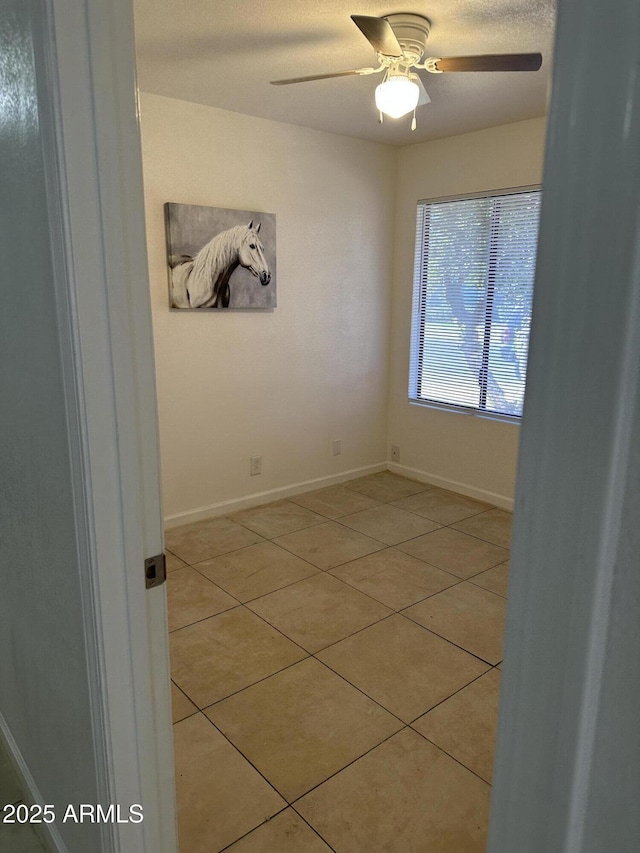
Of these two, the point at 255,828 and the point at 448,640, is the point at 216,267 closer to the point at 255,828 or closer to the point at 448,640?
the point at 448,640

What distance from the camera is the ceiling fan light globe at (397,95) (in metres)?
2.32

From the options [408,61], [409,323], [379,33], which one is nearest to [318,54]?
[408,61]

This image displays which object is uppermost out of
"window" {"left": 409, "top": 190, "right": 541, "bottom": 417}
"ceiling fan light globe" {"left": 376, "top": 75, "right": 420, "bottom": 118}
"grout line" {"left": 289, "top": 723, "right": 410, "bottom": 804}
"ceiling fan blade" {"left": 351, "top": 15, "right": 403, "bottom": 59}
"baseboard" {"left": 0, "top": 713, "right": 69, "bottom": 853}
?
"ceiling fan blade" {"left": 351, "top": 15, "right": 403, "bottom": 59}

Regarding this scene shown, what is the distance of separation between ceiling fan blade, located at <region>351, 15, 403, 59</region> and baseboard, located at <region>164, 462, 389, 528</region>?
9.04 feet

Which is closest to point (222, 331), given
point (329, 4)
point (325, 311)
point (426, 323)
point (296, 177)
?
point (325, 311)

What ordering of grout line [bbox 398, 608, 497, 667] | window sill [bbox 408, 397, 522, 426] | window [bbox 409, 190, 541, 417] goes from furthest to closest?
window sill [bbox 408, 397, 522, 426]
window [bbox 409, 190, 541, 417]
grout line [bbox 398, 608, 497, 667]

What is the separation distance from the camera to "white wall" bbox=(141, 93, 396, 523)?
3451 millimetres

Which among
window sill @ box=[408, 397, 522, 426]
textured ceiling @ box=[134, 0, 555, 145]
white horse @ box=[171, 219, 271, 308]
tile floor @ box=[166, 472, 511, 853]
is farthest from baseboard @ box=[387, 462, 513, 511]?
textured ceiling @ box=[134, 0, 555, 145]

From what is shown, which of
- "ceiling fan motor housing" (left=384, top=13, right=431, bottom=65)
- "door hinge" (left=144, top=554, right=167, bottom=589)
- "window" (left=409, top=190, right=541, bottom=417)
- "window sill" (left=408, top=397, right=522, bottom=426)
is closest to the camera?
"door hinge" (left=144, top=554, right=167, bottom=589)

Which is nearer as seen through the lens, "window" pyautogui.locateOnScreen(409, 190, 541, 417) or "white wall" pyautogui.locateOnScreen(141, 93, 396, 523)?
"white wall" pyautogui.locateOnScreen(141, 93, 396, 523)

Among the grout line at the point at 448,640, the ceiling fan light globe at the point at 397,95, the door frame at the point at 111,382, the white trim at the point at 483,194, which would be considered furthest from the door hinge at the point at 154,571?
the white trim at the point at 483,194

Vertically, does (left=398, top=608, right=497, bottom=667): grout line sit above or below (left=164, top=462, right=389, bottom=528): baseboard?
below

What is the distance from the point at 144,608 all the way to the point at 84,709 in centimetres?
30

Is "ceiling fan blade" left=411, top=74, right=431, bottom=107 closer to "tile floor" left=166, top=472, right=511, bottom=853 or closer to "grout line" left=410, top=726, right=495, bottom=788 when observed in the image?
"tile floor" left=166, top=472, right=511, bottom=853
